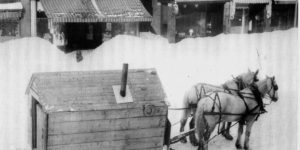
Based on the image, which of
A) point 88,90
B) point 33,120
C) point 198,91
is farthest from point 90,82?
point 198,91

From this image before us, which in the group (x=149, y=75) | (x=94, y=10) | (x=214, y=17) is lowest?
(x=149, y=75)

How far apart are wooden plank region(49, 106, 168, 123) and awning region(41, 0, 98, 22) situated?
33.7 ft

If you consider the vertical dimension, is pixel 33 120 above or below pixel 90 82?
below

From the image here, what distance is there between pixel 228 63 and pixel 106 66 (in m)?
5.01

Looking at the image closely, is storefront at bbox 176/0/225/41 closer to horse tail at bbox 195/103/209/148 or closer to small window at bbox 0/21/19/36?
small window at bbox 0/21/19/36

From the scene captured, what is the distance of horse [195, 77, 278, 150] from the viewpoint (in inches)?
367

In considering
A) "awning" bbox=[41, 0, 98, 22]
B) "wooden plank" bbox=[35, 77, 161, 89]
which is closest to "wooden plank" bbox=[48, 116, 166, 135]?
"wooden plank" bbox=[35, 77, 161, 89]

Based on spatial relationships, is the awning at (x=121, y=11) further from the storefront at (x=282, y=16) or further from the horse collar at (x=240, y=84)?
the storefront at (x=282, y=16)

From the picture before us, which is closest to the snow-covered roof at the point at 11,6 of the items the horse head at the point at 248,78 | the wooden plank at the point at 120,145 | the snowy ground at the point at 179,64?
the snowy ground at the point at 179,64

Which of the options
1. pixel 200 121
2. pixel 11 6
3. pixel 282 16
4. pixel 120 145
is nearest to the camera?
pixel 120 145

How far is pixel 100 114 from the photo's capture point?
8.12m

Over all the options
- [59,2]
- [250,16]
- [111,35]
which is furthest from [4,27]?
[250,16]

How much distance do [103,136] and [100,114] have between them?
17.3 inches

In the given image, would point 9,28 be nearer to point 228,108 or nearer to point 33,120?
point 33,120
